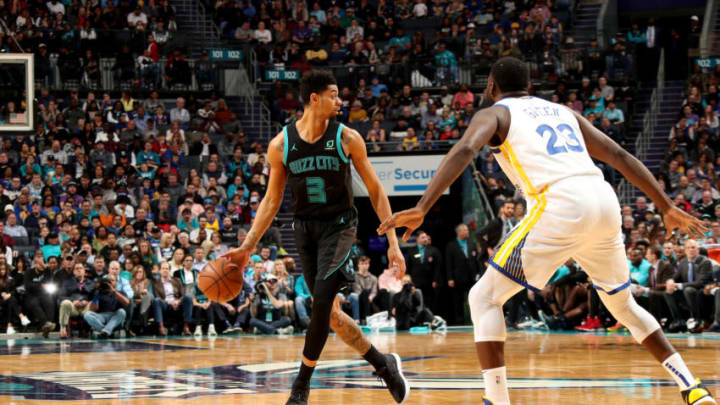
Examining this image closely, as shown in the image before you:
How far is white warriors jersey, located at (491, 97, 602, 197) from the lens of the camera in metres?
4.81

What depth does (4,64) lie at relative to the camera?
48.3ft

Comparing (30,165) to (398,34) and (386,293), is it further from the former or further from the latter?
(398,34)

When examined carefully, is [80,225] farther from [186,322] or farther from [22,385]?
[22,385]

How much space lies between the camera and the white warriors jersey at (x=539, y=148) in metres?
4.81

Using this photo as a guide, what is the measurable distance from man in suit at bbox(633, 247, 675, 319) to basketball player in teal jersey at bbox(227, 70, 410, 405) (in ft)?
30.0

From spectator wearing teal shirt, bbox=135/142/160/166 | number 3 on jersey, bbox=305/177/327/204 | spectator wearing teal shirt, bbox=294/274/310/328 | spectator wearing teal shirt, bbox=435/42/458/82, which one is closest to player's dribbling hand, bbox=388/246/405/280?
number 3 on jersey, bbox=305/177/327/204

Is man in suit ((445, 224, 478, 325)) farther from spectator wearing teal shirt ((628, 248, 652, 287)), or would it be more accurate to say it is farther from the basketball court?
the basketball court

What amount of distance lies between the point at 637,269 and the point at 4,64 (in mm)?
10400

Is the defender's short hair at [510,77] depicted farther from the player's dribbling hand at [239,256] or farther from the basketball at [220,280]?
the basketball at [220,280]

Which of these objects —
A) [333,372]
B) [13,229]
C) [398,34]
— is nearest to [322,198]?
[333,372]

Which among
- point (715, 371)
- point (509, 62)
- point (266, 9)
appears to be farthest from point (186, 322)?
point (266, 9)

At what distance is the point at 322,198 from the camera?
6.20 meters

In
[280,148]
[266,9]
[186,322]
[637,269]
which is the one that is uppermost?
[266,9]

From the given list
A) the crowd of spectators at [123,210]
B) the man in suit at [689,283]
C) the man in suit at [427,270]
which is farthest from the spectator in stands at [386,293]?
the man in suit at [689,283]
